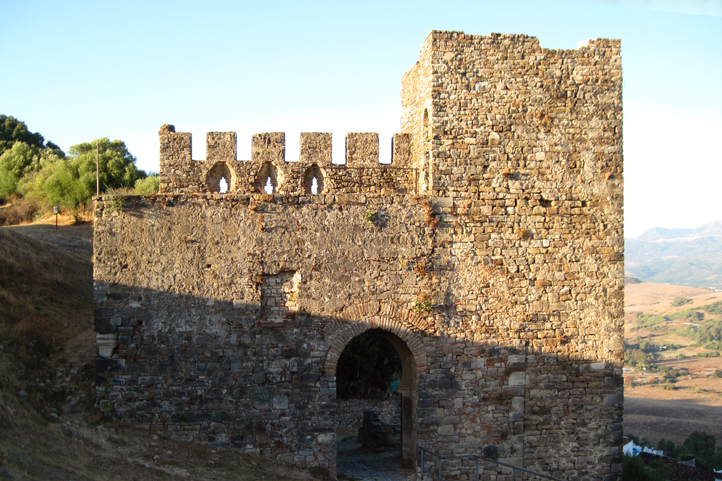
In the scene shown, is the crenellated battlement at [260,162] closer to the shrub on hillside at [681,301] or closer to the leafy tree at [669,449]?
the leafy tree at [669,449]

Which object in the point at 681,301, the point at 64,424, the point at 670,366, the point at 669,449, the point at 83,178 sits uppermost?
the point at 83,178

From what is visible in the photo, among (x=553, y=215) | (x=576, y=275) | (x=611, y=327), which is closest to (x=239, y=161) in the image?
(x=553, y=215)

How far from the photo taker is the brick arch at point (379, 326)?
9492 mm

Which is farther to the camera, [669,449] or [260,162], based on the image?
[669,449]

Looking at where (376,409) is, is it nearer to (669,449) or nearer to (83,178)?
(83,178)

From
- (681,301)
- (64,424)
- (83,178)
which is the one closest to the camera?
(64,424)

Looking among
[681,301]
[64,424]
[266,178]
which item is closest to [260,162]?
[266,178]

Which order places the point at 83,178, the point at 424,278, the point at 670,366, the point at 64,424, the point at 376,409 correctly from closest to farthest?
1. the point at 64,424
2. the point at 424,278
3. the point at 376,409
4. the point at 83,178
5. the point at 670,366

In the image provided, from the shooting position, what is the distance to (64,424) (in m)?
8.76

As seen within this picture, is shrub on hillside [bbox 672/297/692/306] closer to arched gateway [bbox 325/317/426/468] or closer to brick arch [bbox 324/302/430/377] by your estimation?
arched gateway [bbox 325/317/426/468]

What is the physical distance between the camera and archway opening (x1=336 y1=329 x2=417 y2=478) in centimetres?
1019

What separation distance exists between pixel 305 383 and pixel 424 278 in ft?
8.61

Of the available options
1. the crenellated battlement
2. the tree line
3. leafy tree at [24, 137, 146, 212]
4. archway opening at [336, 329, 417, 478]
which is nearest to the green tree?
the tree line

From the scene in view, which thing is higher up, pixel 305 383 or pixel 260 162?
pixel 260 162
